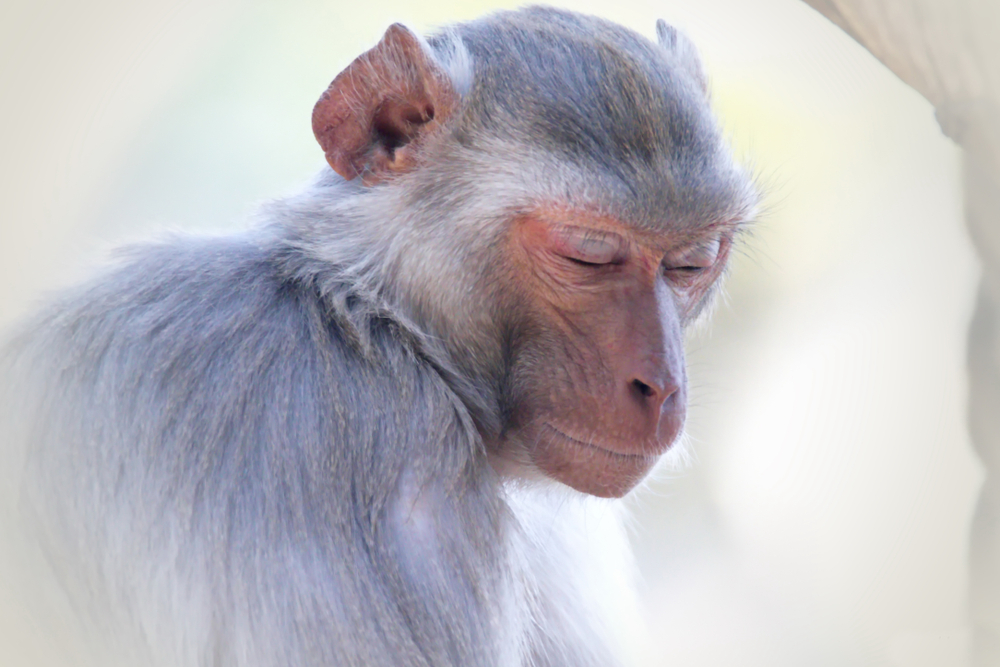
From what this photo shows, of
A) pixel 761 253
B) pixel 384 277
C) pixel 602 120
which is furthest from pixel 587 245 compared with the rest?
pixel 761 253

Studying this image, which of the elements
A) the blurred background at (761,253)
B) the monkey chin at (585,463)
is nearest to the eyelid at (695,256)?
the blurred background at (761,253)

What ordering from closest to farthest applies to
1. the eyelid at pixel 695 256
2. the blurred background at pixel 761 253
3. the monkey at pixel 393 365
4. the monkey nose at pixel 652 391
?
the monkey at pixel 393 365, the monkey nose at pixel 652 391, the eyelid at pixel 695 256, the blurred background at pixel 761 253

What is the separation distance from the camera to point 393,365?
1460mm

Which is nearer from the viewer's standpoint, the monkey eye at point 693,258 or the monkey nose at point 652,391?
the monkey nose at point 652,391

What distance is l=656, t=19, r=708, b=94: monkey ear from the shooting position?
1.86 meters

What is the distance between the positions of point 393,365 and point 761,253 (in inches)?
45.4

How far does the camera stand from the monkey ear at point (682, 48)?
6.11ft

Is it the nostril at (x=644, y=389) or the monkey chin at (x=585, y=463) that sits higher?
the nostril at (x=644, y=389)

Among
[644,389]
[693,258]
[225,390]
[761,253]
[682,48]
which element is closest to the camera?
[225,390]

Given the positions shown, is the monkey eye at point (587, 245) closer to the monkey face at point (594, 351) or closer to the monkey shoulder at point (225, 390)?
the monkey face at point (594, 351)

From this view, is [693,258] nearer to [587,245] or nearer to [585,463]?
[587,245]

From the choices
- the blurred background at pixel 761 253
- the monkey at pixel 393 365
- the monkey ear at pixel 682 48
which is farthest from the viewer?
the monkey ear at pixel 682 48

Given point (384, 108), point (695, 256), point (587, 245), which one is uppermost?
point (384, 108)

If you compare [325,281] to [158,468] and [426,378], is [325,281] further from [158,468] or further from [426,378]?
[158,468]
